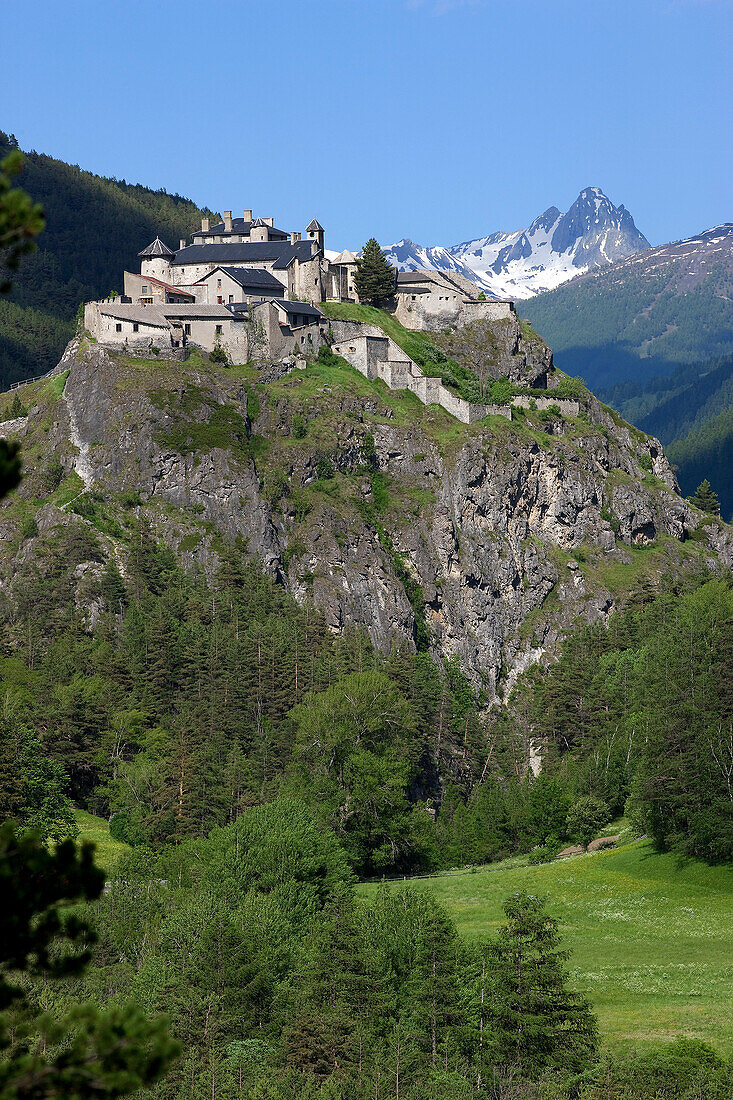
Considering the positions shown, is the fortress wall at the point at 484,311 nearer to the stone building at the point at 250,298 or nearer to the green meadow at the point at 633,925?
the stone building at the point at 250,298

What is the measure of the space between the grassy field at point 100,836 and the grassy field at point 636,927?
19.0 meters

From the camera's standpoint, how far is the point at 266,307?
531ft

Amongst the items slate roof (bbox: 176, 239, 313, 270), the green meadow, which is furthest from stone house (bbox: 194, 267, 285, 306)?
the green meadow

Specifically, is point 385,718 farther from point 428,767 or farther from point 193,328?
point 193,328

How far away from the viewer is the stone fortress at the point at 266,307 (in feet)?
528

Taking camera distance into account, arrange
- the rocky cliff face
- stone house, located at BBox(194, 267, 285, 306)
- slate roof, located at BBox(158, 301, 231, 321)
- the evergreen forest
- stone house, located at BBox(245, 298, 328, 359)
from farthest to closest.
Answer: stone house, located at BBox(194, 267, 285, 306) < stone house, located at BBox(245, 298, 328, 359) < slate roof, located at BBox(158, 301, 231, 321) < the rocky cliff face < the evergreen forest

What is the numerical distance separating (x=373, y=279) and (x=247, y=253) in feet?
57.7

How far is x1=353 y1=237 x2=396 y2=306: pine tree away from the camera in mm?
178250

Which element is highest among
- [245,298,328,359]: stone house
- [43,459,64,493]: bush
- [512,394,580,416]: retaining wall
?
[245,298,328,359]: stone house

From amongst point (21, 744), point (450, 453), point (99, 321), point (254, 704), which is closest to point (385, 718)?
point (254, 704)

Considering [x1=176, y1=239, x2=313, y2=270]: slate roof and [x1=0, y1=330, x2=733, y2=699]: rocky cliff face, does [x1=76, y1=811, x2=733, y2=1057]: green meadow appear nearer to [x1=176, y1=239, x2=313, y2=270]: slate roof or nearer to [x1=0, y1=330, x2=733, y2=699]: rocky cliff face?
[x1=0, y1=330, x2=733, y2=699]: rocky cliff face

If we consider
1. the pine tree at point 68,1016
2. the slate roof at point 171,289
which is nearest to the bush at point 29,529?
the slate roof at point 171,289

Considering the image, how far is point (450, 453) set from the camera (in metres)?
168

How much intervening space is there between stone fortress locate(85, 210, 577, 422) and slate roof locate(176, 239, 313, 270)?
0.14 metres
